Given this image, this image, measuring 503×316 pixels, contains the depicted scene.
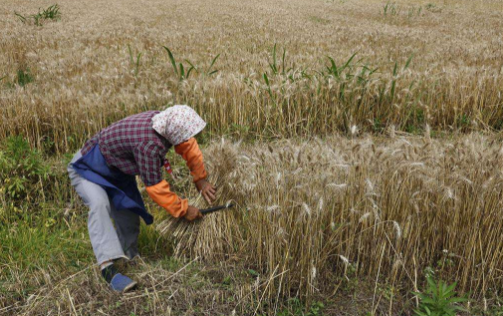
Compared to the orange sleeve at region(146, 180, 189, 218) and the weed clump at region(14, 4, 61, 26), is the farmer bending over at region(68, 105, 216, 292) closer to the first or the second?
the orange sleeve at region(146, 180, 189, 218)

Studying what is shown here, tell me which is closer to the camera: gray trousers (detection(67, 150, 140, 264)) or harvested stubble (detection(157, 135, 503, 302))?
harvested stubble (detection(157, 135, 503, 302))

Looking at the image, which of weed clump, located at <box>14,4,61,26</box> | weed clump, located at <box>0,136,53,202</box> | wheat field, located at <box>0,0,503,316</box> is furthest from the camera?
weed clump, located at <box>14,4,61,26</box>

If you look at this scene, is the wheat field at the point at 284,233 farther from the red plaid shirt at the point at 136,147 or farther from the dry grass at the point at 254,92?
the red plaid shirt at the point at 136,147

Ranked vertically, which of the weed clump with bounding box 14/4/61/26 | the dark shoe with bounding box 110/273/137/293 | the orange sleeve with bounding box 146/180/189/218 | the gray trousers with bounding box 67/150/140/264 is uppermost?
the weed clump with bounding box 14/4/61/26

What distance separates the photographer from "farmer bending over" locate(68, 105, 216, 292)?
2756 millimetres

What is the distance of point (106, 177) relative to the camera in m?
3.05

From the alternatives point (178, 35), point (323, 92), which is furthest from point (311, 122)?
point (178, 35)

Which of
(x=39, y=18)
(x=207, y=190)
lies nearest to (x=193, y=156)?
(x=207, y=190)

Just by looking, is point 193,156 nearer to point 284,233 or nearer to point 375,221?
point 284,233

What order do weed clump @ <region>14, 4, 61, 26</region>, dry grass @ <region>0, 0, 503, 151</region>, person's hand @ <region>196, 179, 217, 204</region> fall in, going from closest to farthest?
person's hand @ <region>196, 179, 217, 204</region>
dry grass @ <region>0, 0, 503, 151</region>
weed clump @ <region>14, 4, 61, 26</region>

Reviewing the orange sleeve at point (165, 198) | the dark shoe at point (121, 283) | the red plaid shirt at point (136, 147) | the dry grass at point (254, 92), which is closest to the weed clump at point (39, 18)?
the dry grass at point (254, 92)

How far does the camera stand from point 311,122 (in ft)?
16.5

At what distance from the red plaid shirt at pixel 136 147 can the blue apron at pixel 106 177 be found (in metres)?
0.06

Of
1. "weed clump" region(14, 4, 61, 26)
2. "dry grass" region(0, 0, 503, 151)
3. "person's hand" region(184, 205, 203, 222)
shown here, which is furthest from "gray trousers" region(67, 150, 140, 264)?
"weed clump" region(14, 4, 61, 26)
